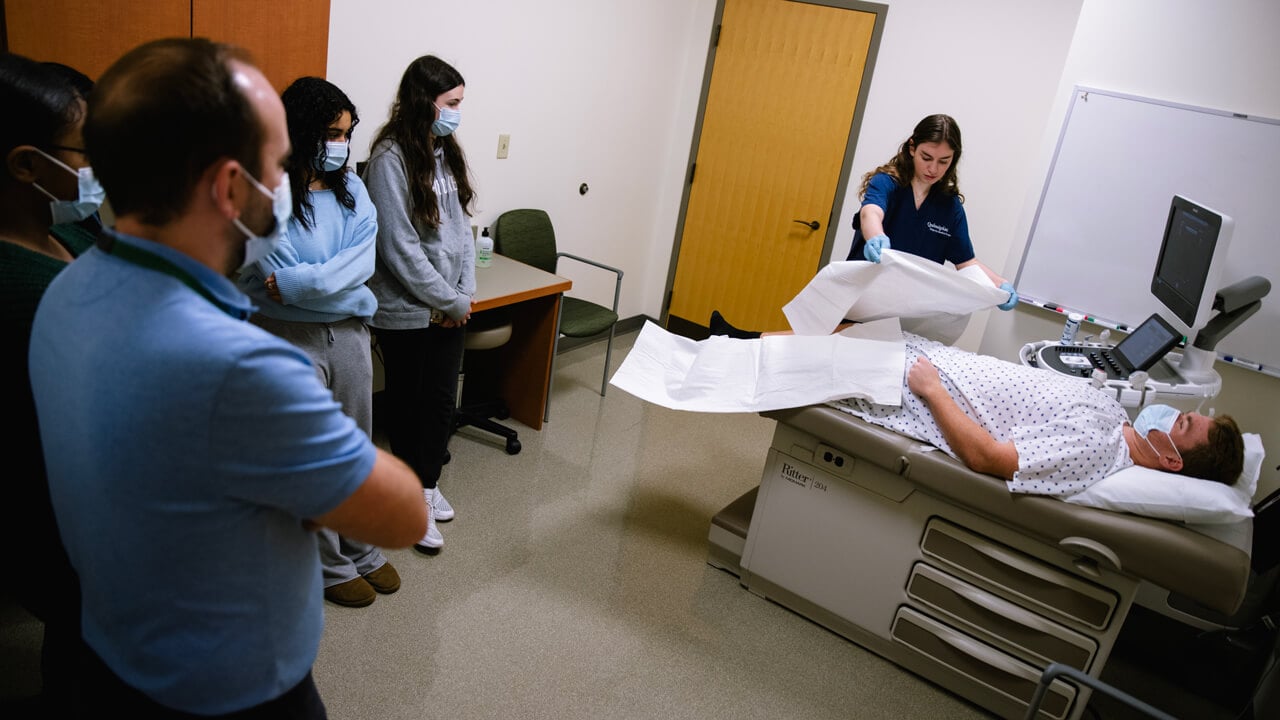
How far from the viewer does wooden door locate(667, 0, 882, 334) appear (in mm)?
4168

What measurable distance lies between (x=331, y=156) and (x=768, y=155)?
9.66 ft

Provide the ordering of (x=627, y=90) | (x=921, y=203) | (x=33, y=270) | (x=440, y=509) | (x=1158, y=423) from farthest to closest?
Answer: (x=627, y=90), (x=921, y=203), (x=440, y=509), (x=1158, y=423), (x=33, y=270)

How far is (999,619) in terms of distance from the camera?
2.21 meters

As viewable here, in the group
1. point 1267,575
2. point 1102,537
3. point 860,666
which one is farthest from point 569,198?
point 1267,575

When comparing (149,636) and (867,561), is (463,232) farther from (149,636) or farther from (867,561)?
(149,636)

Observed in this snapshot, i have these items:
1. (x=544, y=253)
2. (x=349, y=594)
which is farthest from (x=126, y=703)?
(x=544, y=253)

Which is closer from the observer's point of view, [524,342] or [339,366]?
[339,366]

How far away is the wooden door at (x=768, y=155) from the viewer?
417 cm

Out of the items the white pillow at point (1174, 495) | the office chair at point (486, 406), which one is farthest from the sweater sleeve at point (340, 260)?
the white pillow at point (1174, 495)

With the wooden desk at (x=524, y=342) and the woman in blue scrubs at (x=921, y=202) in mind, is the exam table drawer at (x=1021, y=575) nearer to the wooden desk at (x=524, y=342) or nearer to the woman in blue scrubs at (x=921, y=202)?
the woman in blue scrubs at (x=921, y=202)

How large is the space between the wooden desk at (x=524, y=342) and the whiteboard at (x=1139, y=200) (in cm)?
205

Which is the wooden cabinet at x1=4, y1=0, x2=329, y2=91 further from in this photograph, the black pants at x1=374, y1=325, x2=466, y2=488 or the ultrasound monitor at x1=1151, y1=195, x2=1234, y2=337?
the ultrasound monitor at x1=1151, y1=195, x2=1234, y2=337

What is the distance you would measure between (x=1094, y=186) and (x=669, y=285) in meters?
2.41

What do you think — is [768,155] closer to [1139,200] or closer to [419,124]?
[1139,200]
